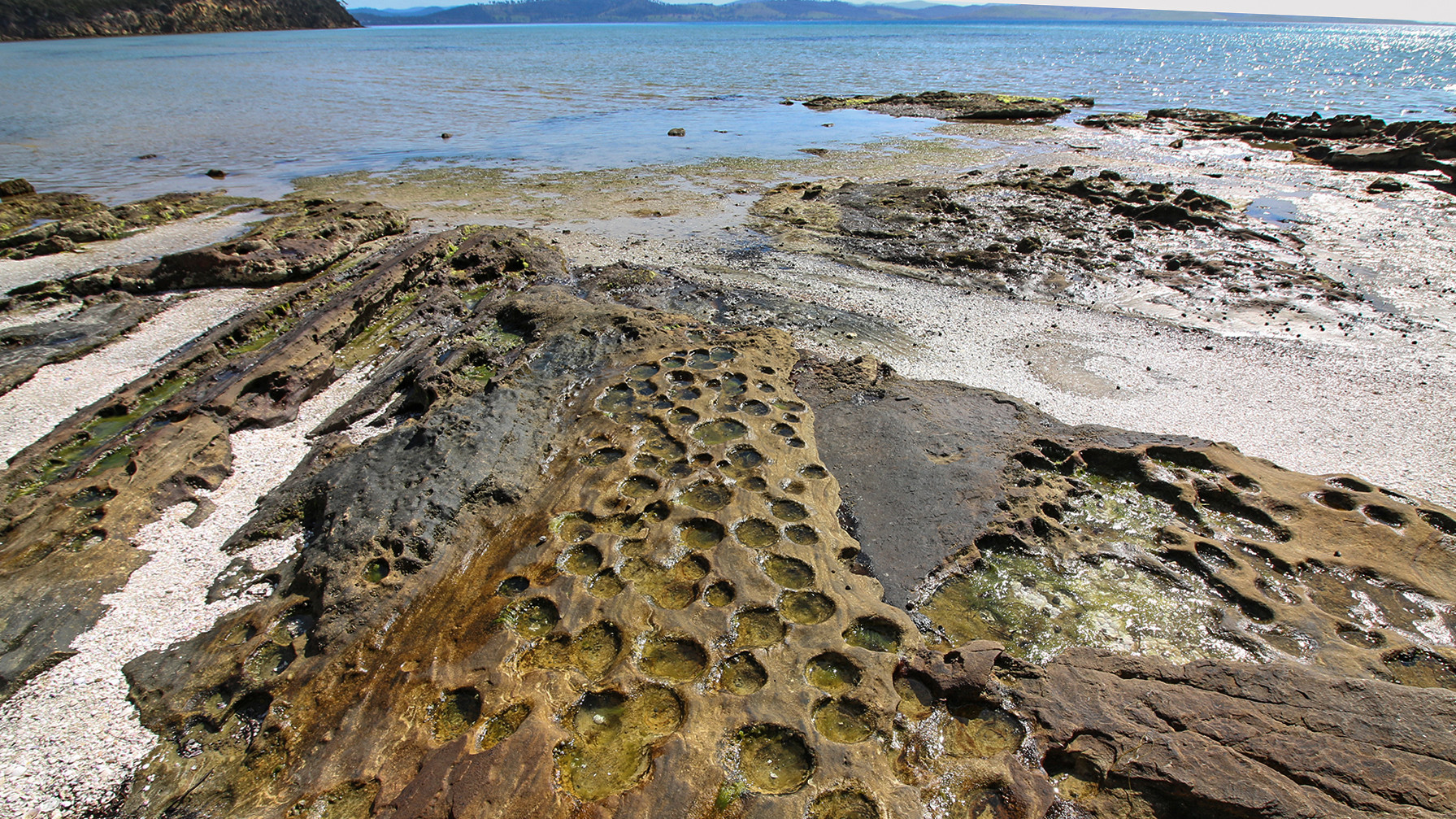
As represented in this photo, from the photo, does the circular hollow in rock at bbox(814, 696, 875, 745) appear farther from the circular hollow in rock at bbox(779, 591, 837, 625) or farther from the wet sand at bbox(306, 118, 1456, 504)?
the wet sand at bbox(306, 118, 1456, 504)

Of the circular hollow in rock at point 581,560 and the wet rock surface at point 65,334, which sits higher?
the wet rock surface at point 65,334

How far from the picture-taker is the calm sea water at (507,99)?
48.6ft

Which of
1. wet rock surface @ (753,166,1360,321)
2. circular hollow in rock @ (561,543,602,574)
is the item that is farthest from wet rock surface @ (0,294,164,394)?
wet rock surface @ (753,166,1360,321)

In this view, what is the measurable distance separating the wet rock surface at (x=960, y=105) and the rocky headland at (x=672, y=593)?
712 inches

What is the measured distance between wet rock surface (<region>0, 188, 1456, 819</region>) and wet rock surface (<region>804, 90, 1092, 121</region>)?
2017 cm

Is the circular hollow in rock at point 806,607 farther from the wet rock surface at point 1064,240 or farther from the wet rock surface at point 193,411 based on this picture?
the wet rock surface at point 1064,240

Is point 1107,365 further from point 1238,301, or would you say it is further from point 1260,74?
point 1260,74

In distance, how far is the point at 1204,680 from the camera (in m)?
2.51

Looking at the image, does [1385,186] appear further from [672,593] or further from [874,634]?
[672,593]

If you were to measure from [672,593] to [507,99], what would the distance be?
27.9 m

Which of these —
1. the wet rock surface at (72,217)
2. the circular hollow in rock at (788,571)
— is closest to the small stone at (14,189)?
the wet rock surface at (72,217)

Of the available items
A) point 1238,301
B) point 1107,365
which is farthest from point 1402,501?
point 1238,301

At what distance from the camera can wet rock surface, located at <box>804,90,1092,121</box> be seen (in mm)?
21219

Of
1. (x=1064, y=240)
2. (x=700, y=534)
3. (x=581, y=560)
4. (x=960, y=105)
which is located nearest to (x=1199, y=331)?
(x=1064, y=240)
